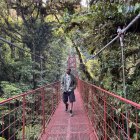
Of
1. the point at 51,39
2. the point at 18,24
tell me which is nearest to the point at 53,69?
the point at 51,39

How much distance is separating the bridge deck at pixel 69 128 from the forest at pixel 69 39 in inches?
35.6

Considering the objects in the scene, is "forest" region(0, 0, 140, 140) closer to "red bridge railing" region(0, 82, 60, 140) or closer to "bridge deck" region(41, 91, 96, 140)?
"red bridge railing" region(0, 82, 60, 140)

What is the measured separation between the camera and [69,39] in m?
10.8

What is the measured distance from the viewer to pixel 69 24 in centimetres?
548

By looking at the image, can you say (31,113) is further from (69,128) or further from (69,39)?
(69,39)

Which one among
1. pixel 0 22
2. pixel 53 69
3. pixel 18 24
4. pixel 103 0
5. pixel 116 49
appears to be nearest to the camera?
pixel 103 0

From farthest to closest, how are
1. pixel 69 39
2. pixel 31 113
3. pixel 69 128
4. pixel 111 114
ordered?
1. pixel 69 39
2. pixel 31 113
3. pixel 69 128
4. pixel 111 114

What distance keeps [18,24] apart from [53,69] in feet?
11.9

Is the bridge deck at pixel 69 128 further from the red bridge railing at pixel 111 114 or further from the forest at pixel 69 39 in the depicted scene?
the forest at pixel 69 39

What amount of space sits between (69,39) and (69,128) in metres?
6.74

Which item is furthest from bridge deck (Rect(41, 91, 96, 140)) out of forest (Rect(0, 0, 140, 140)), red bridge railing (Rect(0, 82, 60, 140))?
forest (Rect(0, 0, 140, 140))

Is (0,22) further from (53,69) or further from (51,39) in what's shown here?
(53,69)

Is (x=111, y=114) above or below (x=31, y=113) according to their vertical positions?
above

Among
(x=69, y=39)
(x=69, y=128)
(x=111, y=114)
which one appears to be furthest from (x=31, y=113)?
(x=69, y=39)
